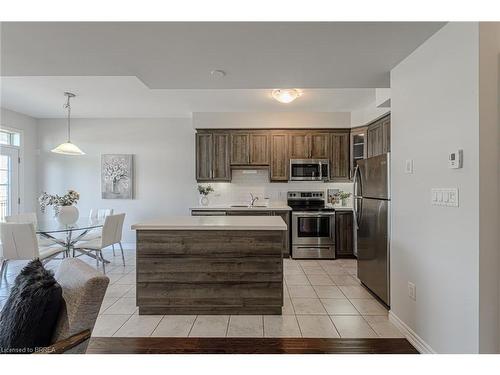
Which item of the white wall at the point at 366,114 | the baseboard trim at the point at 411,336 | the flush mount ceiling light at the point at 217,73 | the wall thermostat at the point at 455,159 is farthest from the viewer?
the white wall at the point at 366,114

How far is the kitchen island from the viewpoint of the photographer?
2.75 meters

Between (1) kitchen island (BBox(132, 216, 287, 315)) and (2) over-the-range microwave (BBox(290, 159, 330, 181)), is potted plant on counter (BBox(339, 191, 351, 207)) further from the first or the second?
(1) kitchen island (BBox(132, 216, 287, 315))

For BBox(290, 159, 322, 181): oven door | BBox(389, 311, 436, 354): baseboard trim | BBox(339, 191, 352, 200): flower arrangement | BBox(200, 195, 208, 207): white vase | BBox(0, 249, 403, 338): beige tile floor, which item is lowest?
BBox(0, 249, 403, 338): beige tile floor

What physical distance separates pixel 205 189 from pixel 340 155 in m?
2.61

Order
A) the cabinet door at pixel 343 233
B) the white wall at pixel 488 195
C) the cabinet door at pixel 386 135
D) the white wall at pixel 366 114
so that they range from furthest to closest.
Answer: the cabinet door at pixel 343 233
the white wall at pixel 366 114
the cabinet door at pixel 386 135
the white wall at pixel 488 195

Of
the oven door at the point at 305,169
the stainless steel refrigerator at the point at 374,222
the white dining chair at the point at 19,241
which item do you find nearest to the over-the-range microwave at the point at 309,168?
the oven door at the point at 305,169

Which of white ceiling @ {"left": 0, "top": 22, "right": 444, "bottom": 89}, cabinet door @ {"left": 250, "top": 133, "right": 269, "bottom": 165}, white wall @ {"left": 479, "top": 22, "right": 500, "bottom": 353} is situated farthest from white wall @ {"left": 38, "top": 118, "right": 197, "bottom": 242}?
white wall @ {"left": 479, "top": 22, "right": 500, "bottom": 353}

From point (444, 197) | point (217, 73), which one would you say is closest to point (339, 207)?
point (444, 197)

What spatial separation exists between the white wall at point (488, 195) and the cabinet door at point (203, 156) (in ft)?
13.7

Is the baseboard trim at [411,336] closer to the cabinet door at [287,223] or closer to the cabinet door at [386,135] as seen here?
the cabinet door at [386,135]

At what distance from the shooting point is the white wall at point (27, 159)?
5.30 m

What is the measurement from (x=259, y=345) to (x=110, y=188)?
15.0ft

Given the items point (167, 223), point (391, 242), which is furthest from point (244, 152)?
point (391, 242)

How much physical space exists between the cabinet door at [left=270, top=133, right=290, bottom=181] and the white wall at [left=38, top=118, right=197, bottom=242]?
160 cm
